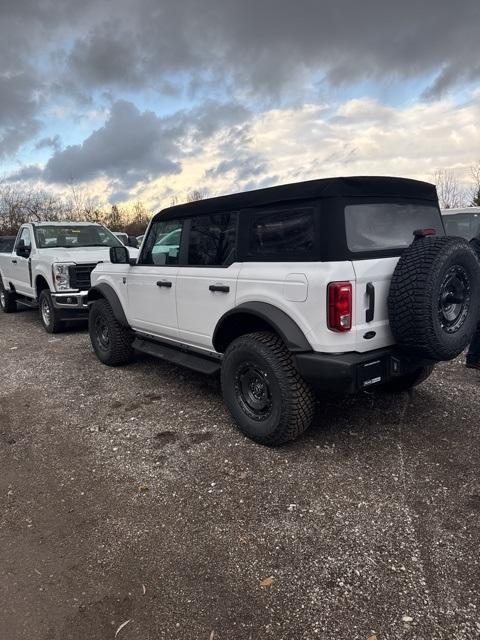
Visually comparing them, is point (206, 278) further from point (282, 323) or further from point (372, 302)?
point (372, 302)

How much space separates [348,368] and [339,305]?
42cm

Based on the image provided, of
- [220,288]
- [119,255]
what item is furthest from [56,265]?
[220,288]

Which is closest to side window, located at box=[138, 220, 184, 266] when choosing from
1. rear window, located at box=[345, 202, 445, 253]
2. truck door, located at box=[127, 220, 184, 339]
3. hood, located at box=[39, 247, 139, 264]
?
truck door, located at box=[127, 220, 184, 339]

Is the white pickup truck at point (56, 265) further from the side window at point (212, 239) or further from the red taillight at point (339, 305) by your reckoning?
the red taillight at point (339, 305)

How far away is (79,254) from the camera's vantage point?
7609 mm

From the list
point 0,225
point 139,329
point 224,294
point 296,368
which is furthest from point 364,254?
point 0,225

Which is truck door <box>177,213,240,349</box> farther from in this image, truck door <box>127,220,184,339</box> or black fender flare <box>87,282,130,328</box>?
black fender flare <box>87,282,130,328</box>

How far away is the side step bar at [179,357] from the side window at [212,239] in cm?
91

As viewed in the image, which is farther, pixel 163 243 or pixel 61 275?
pixel 61 275

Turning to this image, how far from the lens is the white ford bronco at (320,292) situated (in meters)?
2.99

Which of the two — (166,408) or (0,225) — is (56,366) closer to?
(166,408)

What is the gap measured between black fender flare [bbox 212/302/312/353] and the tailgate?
0.38 m

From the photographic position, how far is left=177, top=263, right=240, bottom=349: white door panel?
3719 millimetres

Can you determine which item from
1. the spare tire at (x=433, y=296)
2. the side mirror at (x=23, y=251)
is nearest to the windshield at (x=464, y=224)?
the spare tire at (x=433, y=296)
